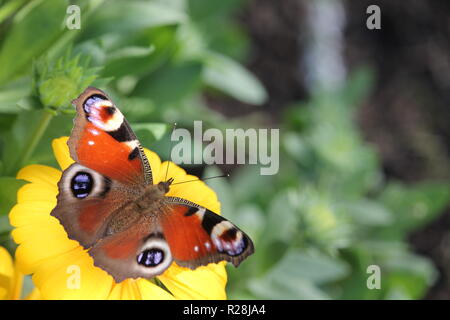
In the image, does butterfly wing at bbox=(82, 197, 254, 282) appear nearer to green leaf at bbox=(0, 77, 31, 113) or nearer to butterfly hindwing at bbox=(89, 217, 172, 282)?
butterfly hindwing at bbox=(89, 217, 172, 282)

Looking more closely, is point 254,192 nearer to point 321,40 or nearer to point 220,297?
point 220,297

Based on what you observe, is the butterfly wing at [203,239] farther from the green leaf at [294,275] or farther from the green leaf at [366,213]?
the green leaf at [366,213]

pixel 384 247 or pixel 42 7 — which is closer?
pixel 42 7

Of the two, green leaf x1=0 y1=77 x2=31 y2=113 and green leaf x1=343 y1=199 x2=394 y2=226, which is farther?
green leaf x1=343 y1=199 x2=394 y2=226

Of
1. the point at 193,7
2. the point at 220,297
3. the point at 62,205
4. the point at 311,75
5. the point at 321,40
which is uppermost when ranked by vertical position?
the point at 321,40

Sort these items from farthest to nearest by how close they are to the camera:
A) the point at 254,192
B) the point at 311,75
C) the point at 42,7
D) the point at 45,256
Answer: the point at 311,75, the point at 254,192, the point at 42,7, the point at 45,256

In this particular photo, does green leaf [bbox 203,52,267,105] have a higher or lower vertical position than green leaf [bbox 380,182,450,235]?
higher

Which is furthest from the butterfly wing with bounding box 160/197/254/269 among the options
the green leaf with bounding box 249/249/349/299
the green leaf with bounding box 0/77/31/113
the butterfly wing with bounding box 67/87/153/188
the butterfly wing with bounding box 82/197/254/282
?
the green leaf with bounding box 249/249/349/299

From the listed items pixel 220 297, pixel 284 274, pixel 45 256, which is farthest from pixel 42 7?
pixel 284 274
